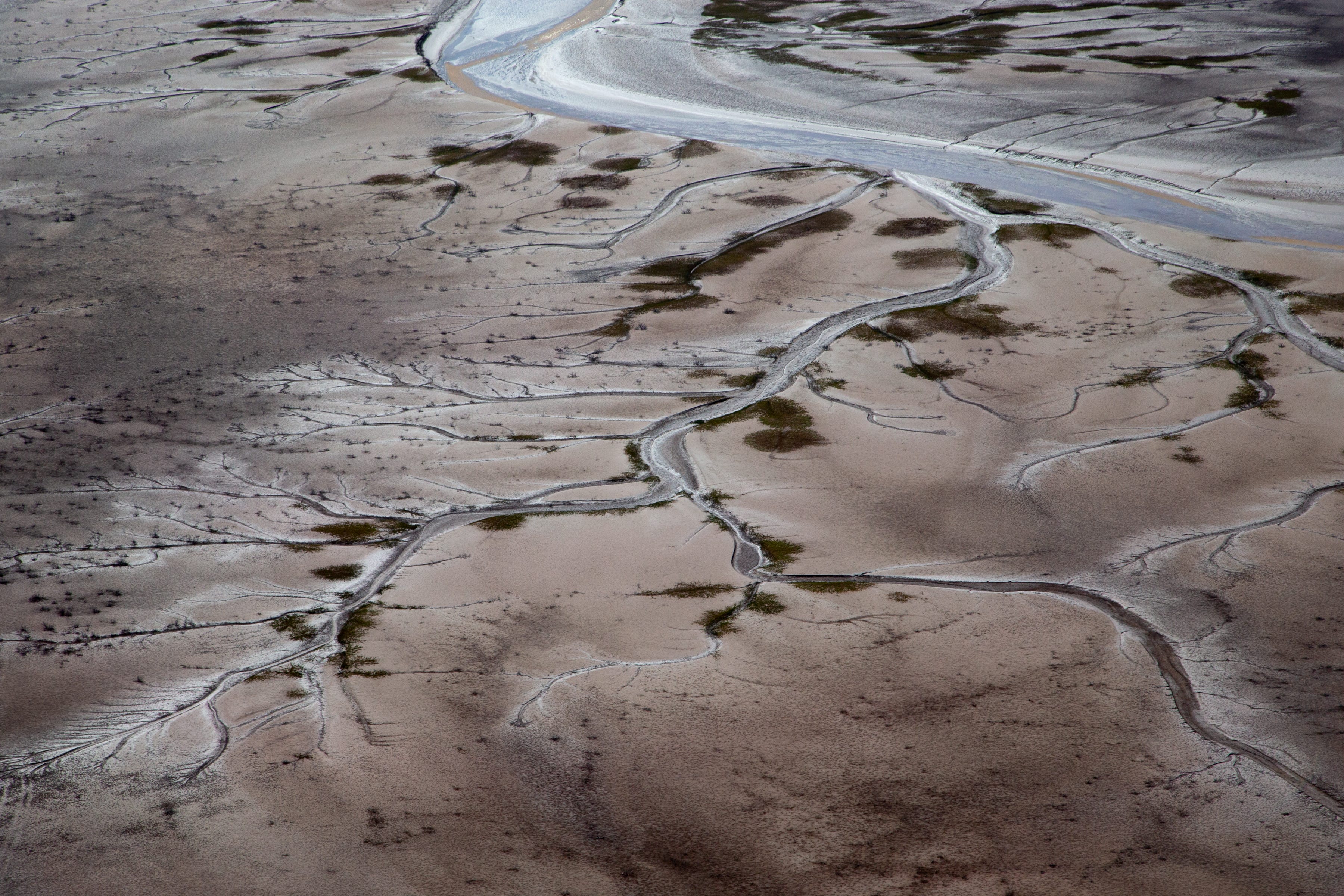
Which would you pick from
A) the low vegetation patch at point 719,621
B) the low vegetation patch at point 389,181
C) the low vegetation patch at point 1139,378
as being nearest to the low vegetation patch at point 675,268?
the low vegetation patch at point 389,181

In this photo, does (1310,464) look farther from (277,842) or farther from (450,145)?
(450,145)

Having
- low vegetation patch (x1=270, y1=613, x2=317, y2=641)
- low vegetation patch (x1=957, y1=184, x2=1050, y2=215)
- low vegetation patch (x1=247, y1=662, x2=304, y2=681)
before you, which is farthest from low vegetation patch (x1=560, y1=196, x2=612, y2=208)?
low vegetation patch (x1=247, y1=662, x2=304, y2=681)

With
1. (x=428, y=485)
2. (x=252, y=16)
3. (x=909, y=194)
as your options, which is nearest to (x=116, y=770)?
(x=428, y=485)

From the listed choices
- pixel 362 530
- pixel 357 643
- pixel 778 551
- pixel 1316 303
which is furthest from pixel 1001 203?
pixel 357 643

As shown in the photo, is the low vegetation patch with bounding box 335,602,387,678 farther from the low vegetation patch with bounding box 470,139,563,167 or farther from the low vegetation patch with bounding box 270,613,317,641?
the low vegetation patch with bounding box 470,139,563,167

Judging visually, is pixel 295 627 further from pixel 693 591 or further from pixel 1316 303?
pixel 1316 303

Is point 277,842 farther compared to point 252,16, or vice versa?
point 252,16
